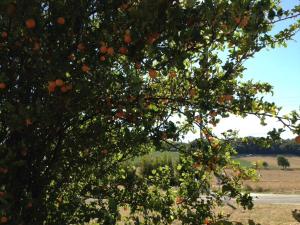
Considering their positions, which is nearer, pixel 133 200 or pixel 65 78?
pixel 65 78

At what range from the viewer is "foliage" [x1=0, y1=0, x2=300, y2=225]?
3.75m

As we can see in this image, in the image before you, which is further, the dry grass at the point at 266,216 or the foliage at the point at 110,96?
the dry grass at the point at 266,216

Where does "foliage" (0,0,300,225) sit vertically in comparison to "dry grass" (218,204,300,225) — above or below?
above

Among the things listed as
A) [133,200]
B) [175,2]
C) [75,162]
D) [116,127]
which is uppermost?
[175,2]

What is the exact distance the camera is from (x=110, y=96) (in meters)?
4.29

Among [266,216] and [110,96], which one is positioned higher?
[110,96]

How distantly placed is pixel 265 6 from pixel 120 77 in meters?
1.43

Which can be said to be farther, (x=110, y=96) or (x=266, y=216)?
(x=266, y=216)

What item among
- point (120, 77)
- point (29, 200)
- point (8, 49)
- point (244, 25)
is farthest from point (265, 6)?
point (29, 200)

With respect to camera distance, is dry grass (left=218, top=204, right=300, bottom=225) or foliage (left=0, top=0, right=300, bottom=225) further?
dry grass (left=218, top=204, right=300, bottom=225)

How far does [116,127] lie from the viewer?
4648mm

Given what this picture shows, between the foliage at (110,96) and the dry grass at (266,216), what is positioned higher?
the foliage at (110,96)

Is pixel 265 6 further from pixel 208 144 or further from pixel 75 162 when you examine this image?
pixel 75 162

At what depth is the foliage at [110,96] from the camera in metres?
3.75
